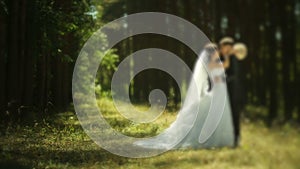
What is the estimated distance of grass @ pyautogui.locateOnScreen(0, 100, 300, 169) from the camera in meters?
3.10

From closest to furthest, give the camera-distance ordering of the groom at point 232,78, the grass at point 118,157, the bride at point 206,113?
the grass at point 118,157 < the groom at point 232,78 < the bride at point 206,113

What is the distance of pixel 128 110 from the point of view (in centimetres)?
447

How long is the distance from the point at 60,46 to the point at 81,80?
0.45 meters

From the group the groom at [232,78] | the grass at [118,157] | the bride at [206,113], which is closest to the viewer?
the grass at [118,157]

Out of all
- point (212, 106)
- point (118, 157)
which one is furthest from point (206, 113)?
point (118, 157)

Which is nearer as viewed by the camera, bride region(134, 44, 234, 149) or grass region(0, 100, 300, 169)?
grass region(0, 100, 300, 169)

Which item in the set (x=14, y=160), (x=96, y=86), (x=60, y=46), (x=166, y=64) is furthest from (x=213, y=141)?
(x=14, y=160)

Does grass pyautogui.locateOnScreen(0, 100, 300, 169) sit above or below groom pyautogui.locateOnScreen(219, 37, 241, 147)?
below

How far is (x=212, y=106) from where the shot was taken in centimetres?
361

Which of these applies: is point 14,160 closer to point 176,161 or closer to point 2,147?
point 2,147

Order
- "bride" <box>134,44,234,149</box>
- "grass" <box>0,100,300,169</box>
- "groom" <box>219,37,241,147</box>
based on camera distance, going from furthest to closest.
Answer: "bride" <box>134,44,234,149</box> → "groom" <box>219,37,241,147</box> → "grass" <box>0,100,300,169</box>

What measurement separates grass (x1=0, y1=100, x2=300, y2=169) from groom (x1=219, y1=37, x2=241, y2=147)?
0.23ft

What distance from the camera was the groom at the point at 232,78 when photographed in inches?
132

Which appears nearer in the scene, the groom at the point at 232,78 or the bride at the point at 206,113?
the groom at the point at 232,78
